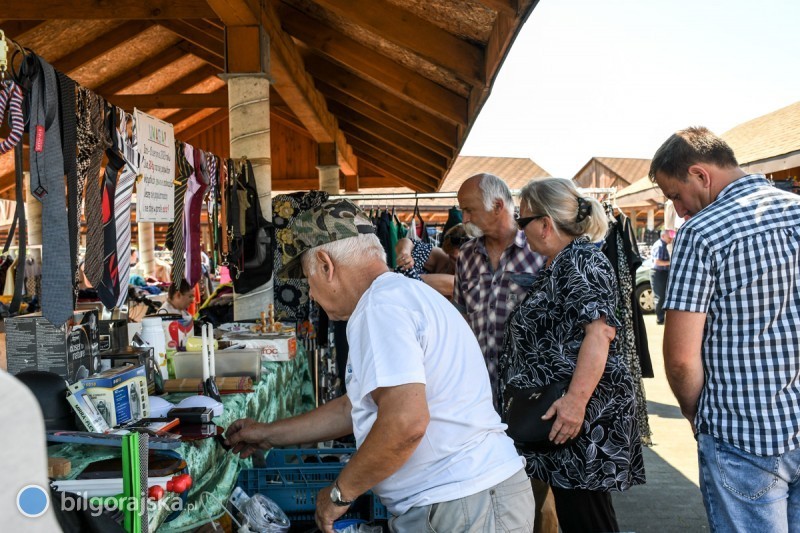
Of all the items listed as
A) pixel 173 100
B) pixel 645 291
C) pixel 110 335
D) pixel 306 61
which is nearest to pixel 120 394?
pixel 110 335

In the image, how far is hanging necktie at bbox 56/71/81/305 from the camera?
212cm

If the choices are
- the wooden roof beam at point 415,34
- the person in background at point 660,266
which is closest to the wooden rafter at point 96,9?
the wooden roof beam at point 415,34

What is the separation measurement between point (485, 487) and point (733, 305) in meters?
0.94

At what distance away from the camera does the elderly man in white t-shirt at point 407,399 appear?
4.87ft

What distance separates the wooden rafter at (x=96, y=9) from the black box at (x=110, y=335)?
4.35 meters

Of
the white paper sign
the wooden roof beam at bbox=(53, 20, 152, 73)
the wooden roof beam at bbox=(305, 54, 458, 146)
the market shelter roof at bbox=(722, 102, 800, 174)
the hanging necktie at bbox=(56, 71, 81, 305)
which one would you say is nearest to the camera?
the hanging necktie at bbox=(56, 71, 81, 305)

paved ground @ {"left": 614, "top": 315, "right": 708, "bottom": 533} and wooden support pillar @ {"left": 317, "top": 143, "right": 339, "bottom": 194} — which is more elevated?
wooden support pillar @ {"left": 317, "top": 143, "right": 339, "bottom": 194}

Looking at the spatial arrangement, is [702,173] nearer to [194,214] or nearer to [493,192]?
[493,192]

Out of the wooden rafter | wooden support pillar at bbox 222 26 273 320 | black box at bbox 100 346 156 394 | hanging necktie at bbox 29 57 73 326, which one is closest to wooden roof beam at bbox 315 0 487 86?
wooden support pillar at bbox 222 26 273 320

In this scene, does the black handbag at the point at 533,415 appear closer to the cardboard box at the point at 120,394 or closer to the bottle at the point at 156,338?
the cardboard box at the point at 120,394

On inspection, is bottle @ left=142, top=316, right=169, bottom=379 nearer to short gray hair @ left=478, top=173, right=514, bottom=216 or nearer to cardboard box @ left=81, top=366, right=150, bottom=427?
cardboard box @ left=81, top=366, right=150, bottom=427

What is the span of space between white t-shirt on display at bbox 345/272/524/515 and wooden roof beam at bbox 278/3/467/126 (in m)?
5.68

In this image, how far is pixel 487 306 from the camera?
324 cm

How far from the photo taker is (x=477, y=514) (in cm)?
164
